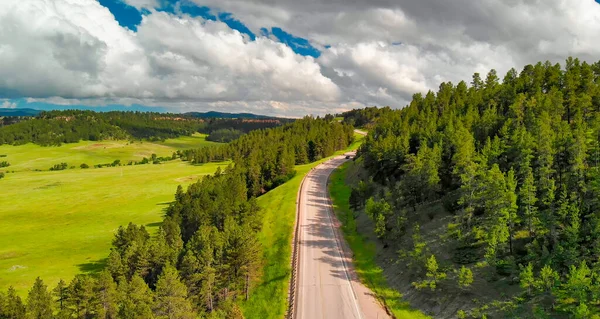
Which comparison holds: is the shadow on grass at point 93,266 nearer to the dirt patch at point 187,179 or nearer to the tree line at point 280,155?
the tree line at point 280,155

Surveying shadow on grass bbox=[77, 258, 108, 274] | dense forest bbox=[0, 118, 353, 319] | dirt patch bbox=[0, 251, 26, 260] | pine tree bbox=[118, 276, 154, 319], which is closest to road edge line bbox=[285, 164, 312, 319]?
dense forest bbox=[0, 118, 353, 319]

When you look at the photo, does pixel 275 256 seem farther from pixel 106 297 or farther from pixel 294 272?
pixel 106 297

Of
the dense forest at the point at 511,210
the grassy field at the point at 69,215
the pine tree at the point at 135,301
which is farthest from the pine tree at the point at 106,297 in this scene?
the dense forest at the point at 511,210

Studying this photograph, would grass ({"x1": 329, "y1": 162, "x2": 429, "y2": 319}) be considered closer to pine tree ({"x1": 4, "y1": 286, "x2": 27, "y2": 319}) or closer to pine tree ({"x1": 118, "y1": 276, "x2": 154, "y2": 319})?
pine tree ({"x1": 118, "y1": 276, "x2": 154, "y2": 319})

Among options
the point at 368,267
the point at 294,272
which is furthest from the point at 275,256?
the point at 368,267

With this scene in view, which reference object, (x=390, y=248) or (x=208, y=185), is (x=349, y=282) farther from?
(x=208, y=185)

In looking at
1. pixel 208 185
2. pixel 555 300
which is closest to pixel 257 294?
pixel 555 300
